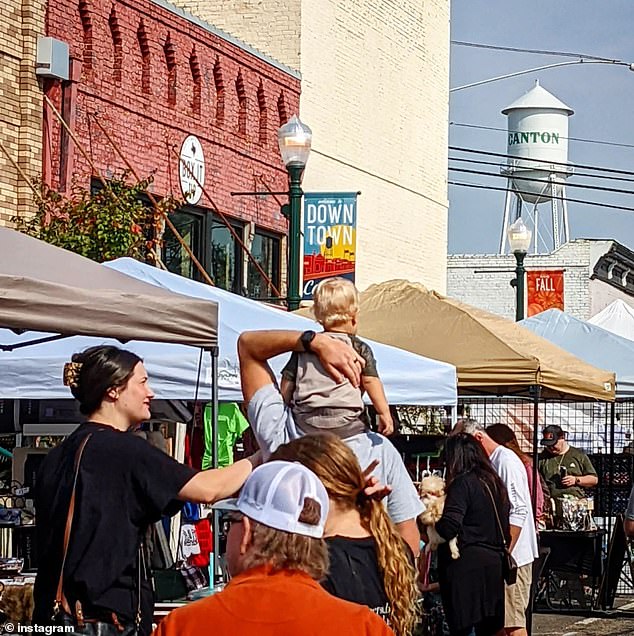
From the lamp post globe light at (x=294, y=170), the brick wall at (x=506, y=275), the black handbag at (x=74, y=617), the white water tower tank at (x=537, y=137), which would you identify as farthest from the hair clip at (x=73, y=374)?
the white water tower tank at (x=537, y=137)

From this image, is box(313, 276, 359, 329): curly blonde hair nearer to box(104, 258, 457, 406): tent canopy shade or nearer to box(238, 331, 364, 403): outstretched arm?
box(238, 331, 364, 403): outstretched arm

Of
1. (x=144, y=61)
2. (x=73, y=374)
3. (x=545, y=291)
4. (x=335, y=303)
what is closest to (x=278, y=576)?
(x=335, y=303)

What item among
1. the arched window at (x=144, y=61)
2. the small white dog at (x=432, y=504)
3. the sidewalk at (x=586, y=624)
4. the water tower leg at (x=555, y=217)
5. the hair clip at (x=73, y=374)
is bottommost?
the sidewalk at (x=586, y=624)

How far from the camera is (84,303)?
6.83 m

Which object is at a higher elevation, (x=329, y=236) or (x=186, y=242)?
(x=186, y=242)

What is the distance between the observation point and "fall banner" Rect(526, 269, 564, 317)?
1555 inches

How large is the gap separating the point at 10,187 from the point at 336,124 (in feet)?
32.3

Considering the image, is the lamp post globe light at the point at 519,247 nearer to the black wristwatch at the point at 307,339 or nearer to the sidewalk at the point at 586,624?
the sidewalk at the point at 586,624

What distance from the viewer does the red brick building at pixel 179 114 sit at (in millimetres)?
17578

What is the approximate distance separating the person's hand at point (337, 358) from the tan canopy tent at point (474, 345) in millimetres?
7242

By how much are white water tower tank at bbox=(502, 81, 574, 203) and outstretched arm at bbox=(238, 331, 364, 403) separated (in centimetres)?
4540

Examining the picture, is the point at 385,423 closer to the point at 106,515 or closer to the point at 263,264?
the point at 106,515

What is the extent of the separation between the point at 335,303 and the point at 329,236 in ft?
41.9

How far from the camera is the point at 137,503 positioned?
5.68m
